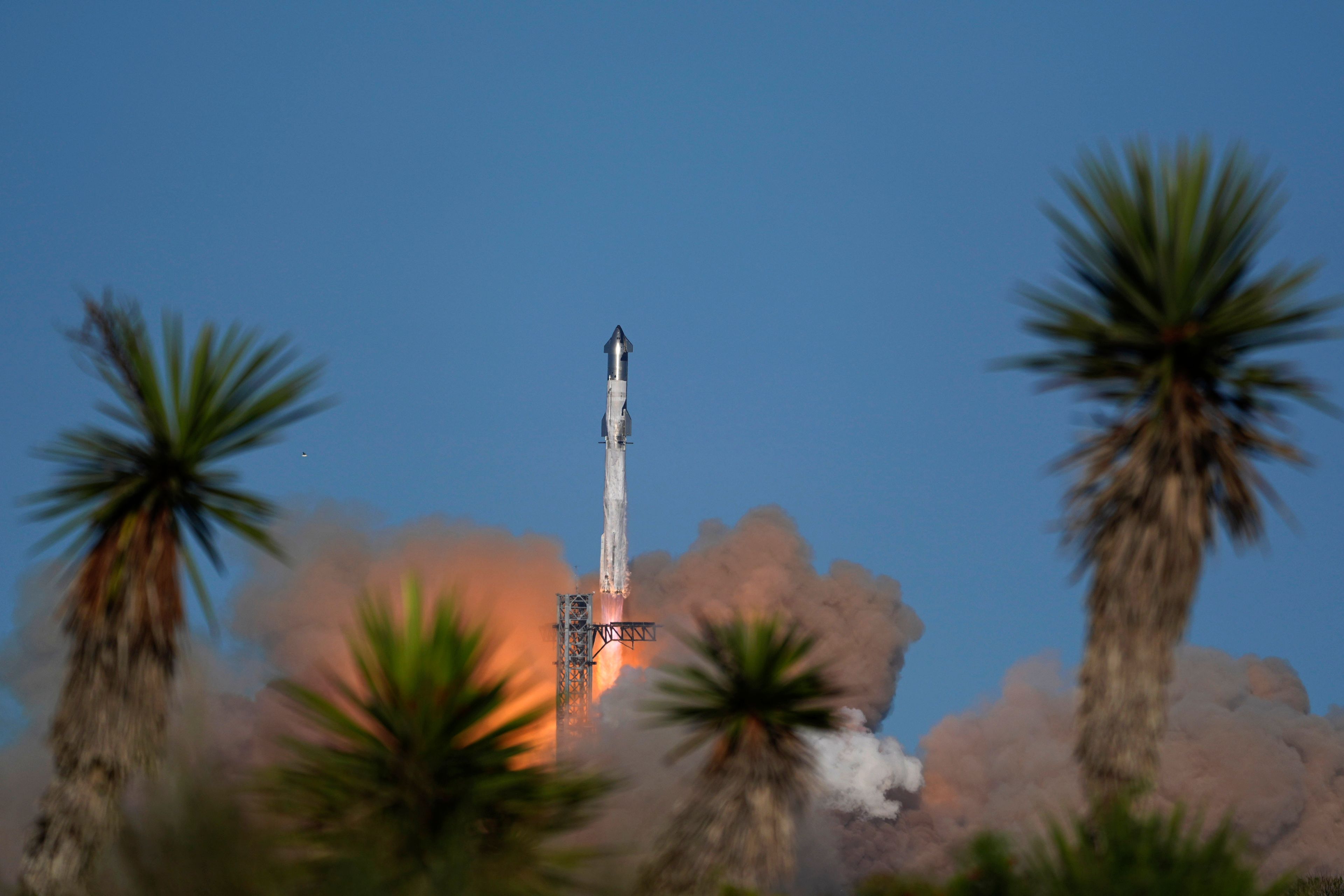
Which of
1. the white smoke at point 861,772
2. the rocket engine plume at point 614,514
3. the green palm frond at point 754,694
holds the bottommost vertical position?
the green palm frond at point 754,694

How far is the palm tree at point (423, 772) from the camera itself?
62.1 feet

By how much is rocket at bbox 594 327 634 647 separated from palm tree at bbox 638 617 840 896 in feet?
241

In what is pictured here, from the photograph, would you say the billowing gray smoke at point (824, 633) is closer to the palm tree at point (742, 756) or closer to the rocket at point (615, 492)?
the rocket at point (615, 492)

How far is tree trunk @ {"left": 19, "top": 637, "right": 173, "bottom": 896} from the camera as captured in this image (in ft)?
66.8

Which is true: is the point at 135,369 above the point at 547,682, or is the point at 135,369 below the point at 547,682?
below

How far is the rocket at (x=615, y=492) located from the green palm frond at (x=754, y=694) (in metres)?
73.7

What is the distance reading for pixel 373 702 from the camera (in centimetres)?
1956

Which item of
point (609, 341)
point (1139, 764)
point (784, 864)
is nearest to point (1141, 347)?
point (1139, 764)

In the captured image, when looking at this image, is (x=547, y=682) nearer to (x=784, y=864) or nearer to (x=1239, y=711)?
(x=1239, y=711)

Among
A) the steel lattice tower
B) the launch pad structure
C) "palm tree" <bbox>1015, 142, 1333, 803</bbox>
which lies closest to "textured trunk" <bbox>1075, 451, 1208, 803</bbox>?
"palm tree" <bbox>1015, 142, 1333, 803</bbox>

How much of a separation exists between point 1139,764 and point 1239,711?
92.7m

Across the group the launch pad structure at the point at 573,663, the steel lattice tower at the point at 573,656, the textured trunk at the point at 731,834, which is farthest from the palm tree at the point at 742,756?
the steel lattice tower at the point at 573,656

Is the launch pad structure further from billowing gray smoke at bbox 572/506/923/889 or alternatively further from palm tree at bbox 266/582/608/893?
palm tree at bbox 266/582/608/893

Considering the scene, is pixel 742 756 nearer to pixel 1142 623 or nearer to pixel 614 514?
pixel 1142 623
